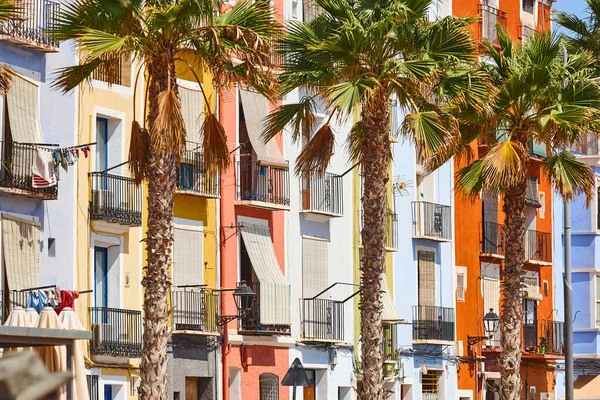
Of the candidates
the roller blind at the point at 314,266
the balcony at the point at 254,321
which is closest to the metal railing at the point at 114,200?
the balcony at the point at 254,321

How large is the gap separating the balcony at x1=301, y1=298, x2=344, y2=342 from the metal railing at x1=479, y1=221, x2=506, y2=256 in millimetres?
9738

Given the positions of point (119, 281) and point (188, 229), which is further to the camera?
point (188, 229)

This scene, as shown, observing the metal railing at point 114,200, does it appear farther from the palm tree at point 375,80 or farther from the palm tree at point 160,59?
the palm tree at point 160,59

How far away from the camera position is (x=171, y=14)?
71.5 feet

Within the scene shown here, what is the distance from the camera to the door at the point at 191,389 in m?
33.3

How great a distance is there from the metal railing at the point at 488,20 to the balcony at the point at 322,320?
45.9ft

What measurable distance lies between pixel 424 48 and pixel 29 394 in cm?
2270

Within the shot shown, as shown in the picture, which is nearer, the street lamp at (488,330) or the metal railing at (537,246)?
the street lamp at (488,330)

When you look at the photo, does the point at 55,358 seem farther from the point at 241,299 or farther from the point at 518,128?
the point at 241,299

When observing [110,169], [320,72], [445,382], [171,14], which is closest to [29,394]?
[171,14]

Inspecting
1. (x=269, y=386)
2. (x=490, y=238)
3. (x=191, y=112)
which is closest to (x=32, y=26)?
(x=191, y=112)

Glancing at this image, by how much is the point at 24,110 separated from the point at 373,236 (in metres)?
7.59

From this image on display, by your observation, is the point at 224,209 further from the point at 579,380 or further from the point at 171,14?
the point at 579,380

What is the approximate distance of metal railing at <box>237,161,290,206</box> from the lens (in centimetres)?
3488
